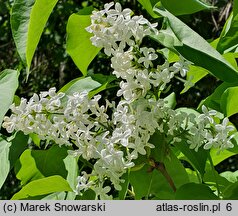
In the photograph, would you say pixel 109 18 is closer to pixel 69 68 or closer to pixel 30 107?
pixel 30 107

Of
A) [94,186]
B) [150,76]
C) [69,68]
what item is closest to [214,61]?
[150,76]

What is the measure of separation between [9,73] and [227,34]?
0.22 metres

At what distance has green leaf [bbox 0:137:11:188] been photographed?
0.55m

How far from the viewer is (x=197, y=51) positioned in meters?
0.46

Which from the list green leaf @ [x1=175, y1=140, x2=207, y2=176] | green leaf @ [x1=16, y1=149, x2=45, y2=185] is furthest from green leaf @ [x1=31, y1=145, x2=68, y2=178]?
green leaf @ [x1=175, y1=140, x2=207, y2=176]

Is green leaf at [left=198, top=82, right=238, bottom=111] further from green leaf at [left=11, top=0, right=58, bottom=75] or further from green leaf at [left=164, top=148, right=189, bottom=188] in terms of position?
green leaf at [left=11, top=0, right=58, bottom=75]

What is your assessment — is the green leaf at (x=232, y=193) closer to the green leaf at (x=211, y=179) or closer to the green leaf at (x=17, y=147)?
the green leaf at (x=211, y=179)

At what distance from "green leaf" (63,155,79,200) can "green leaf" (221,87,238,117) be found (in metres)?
0.16

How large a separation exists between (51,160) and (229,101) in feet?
0.62

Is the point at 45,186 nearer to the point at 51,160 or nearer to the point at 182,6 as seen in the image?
the point at 51,160

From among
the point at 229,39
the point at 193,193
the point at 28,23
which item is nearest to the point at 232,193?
the point at 193,193

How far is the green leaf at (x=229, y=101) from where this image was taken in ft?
1.87

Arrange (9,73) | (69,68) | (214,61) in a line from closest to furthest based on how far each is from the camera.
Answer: (214,61) → (9,73) → (69,68)

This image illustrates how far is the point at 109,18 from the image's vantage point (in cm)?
48
